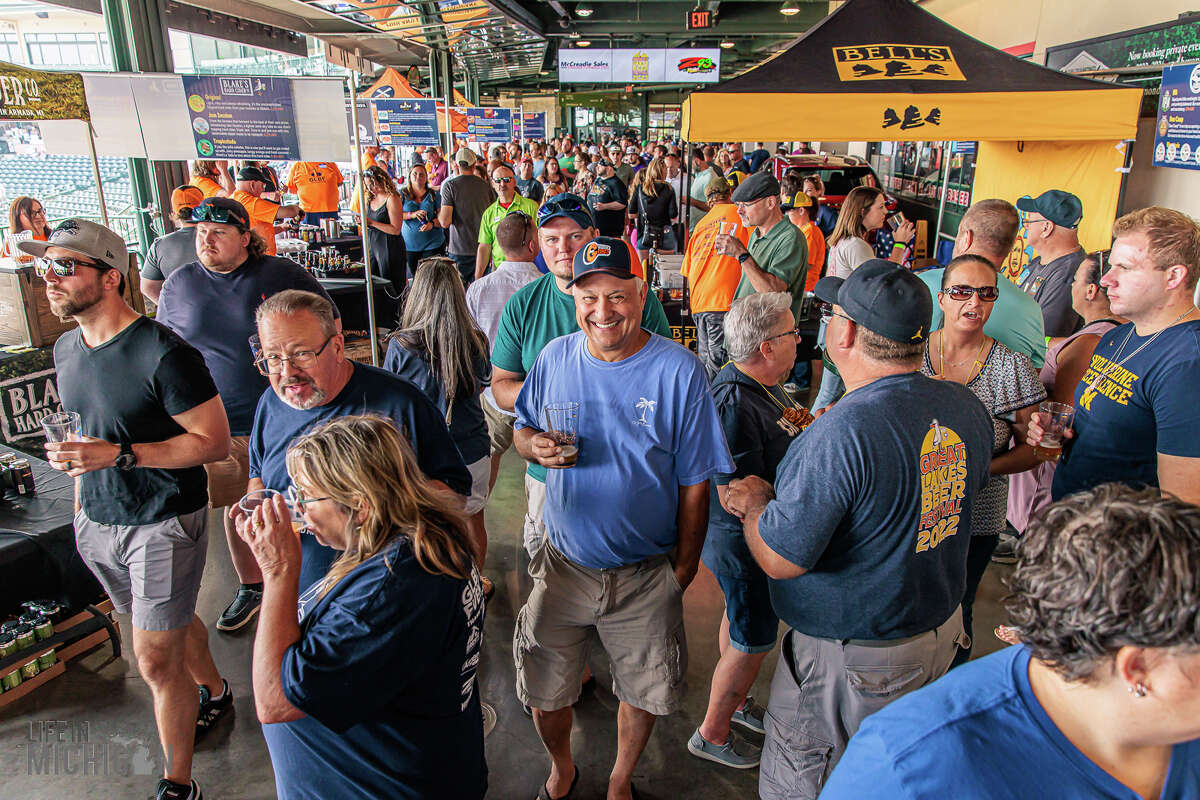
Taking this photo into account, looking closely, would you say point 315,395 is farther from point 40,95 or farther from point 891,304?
point 40,95

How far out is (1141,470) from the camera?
8.20 feet

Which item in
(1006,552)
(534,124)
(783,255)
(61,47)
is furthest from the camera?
(61,47)

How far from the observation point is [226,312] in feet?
11.7

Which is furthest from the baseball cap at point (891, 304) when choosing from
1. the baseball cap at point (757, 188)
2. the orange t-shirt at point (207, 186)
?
the orange t-shirt at point (207, 186)

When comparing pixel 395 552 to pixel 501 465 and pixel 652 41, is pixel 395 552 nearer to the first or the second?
pixel 501 465

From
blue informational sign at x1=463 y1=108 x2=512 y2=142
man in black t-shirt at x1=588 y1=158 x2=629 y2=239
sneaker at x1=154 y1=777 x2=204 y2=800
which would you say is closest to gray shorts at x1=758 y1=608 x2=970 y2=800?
sneaker at x1=154 y1=777 x2=204 y2=800

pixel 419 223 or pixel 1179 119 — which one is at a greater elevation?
pixel 1179 119

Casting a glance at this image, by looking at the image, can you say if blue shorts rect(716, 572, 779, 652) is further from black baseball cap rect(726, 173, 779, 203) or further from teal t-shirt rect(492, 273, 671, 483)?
black baseball cap rect(726, 173, 779, 203)

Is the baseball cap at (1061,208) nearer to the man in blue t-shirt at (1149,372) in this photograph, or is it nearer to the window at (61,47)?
the man in blue t-shirt at (1149,372)

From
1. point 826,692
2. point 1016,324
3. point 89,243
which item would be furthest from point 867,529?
point 89,243

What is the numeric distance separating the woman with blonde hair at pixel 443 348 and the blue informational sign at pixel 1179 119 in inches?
210

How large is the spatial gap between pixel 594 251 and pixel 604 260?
54mm

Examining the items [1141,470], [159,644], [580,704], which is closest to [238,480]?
[159,644]

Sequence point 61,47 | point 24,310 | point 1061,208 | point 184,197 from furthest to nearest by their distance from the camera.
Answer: point 61,47, point 184,197, point 24,310, point 1061,208
